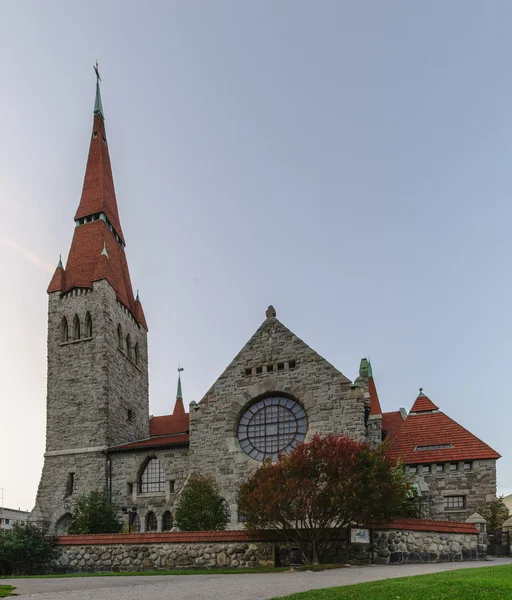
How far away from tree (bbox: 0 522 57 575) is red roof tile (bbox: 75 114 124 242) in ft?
81.8

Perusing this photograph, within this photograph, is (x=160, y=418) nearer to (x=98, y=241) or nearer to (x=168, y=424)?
(x=168, y=424)

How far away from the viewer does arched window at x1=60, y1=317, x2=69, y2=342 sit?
38.4 meters

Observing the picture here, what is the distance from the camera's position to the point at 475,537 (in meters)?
21.5

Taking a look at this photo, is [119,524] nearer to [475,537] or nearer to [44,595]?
[475,537]

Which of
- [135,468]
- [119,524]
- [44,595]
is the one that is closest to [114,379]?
[135,468]

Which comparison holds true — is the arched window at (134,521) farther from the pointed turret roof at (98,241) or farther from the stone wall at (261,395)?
the pointed turret roof at (98,241)

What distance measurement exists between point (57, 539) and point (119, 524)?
373 inches

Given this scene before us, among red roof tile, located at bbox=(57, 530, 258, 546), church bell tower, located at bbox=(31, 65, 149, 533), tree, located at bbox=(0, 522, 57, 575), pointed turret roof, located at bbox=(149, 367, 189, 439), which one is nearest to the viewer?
red roof tile, located at bbox=(57, 530, 258, 546)

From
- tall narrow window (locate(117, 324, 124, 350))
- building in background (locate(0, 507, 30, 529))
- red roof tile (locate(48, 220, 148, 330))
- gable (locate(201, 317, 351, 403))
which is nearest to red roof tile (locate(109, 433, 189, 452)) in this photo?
gable (locate(201, 317, 351, 403))

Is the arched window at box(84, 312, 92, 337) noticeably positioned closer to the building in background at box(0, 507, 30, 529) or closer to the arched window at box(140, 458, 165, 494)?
the arched window at box(140, 458, 165, 494)

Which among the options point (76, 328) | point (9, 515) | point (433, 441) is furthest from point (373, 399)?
point (9, 515)

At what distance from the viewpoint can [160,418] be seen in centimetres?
4584

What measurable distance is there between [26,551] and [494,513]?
17971 mm

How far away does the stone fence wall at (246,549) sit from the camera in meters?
19.9
